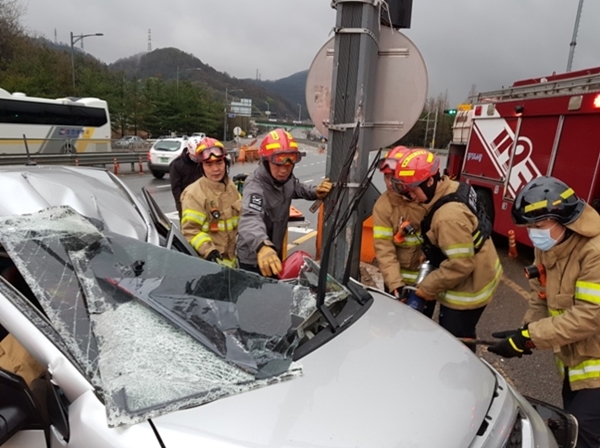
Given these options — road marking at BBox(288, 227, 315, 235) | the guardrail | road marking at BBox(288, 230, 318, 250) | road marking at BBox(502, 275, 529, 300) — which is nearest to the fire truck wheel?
road marking at BBox(502, 275, 529, 300)

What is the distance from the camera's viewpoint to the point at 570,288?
2041 millimetres

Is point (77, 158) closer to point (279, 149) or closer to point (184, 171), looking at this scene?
point (184, 171)

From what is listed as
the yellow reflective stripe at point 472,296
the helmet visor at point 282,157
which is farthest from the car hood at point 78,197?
the yellow reflective stripe at point 472,296

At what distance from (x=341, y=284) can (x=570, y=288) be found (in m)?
1.09

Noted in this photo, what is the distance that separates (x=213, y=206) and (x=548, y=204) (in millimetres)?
2244

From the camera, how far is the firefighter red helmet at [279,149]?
295 centimetres

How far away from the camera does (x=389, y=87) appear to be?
2934 millimetres

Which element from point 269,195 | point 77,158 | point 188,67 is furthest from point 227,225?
point 188,67

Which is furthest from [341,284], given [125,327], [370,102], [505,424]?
[370,102]

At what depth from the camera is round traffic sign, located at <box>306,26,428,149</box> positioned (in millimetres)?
2846

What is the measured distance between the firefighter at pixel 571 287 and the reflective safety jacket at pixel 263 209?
1446 millimetres

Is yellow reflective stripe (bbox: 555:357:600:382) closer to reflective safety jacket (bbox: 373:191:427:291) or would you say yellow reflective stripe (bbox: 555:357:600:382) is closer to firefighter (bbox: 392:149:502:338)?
firefighter (bbox: 392:149:502:338)

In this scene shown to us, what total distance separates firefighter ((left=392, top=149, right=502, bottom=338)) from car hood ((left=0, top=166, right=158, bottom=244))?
1.63m

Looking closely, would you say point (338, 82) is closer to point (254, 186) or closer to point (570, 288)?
point (254, 186)
